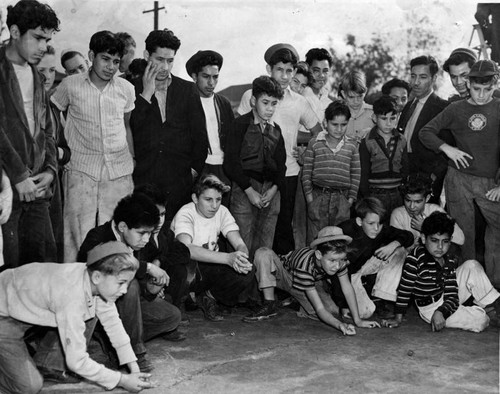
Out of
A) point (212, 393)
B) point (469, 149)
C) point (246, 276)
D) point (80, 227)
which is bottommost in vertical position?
point (212, 393)

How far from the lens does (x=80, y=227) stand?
199 inches

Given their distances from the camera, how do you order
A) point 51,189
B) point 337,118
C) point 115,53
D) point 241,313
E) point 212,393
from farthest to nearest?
point 337,118 → point 241,313 → point 115,53 → point 51,189 → point 212,393

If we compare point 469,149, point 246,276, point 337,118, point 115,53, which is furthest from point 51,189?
point 469,149

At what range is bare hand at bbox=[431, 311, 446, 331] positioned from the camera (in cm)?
493

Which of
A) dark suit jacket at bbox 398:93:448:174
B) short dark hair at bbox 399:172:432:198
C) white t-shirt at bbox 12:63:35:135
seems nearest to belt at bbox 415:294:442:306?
short dark hair at bbox 399:172:432:198

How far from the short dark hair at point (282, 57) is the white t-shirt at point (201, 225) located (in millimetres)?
1661

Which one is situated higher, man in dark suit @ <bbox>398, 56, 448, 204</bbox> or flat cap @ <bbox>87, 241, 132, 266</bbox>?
man in dark suit @ <bbox>398, 56, 448, 204</bbox>

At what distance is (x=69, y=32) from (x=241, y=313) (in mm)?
2905

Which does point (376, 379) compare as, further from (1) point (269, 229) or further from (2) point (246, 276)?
(1) point (269, 229)

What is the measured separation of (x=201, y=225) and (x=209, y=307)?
2.03ft

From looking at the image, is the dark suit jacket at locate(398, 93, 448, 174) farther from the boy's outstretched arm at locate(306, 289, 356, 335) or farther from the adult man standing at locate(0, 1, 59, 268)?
the adult man standing at locate(0, 1, 59, 268)

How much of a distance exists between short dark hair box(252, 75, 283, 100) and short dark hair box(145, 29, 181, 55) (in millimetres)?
733

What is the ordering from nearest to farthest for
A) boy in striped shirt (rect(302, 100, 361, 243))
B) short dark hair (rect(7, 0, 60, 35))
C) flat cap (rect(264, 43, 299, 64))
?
short dark hair (rect(7, 0, 60, 35)), boy in striped shirt (rect(302, 100, 361, 243)), flat cap (rect(264, 43, 299, 64))

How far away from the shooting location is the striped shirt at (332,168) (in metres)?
5.84
